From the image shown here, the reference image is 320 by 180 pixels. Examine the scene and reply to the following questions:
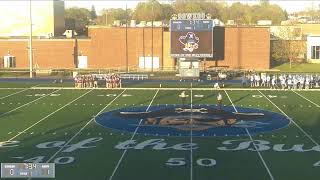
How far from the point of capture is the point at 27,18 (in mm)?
66562

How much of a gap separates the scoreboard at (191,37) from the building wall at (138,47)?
809 cm

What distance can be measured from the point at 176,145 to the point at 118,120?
220 inches

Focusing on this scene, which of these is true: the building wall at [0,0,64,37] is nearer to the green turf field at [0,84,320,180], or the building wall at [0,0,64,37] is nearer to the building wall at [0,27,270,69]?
the building wall at [0,27,270,69]

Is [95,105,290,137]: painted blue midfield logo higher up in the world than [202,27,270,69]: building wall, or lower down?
lower down

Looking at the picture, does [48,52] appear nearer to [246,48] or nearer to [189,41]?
[189,41]

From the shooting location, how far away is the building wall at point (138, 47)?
5472 cm

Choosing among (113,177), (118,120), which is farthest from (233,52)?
(113,177)

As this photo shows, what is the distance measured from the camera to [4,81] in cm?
4225

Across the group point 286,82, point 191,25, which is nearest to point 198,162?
point 286,82

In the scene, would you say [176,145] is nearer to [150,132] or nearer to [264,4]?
[150,132]

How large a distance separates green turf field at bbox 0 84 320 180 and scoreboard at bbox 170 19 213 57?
17.2 meters

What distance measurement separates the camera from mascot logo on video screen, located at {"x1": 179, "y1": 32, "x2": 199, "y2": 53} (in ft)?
151

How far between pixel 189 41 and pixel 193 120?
23674 mm

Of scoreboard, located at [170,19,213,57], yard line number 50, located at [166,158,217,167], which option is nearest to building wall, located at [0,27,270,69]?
scoreboard, located at [170,19,213,57]
